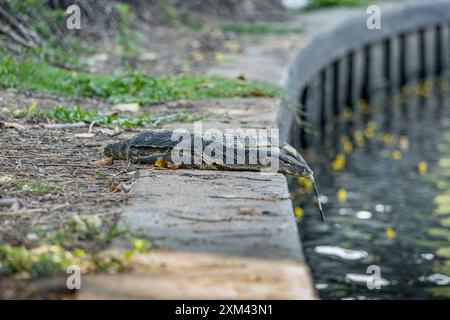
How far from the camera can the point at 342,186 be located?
389 inches

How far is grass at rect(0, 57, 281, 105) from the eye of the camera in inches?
303

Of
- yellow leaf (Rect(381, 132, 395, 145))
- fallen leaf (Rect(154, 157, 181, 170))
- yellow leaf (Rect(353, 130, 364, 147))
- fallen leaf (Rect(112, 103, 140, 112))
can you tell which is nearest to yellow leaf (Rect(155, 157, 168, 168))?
fallen leaf (Rect(154, 157, 181, 170))

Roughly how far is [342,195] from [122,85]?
277cm

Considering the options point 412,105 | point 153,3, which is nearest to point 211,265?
point 153,3

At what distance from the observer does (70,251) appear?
3562 millimetres

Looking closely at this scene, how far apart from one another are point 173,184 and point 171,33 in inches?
337

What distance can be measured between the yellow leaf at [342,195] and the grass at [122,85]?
1.66m

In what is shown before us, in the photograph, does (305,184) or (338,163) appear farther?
(338,163)

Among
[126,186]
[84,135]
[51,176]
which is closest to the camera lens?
[126,186]

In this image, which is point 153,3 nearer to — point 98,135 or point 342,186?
point 342,186

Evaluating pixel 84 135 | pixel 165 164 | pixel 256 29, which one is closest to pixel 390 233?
pixel 84 135

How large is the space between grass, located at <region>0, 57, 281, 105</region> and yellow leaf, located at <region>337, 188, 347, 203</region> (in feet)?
5.45

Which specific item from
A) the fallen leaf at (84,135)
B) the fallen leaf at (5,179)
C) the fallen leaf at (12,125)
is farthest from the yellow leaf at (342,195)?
the fallen leaf at (5,179)

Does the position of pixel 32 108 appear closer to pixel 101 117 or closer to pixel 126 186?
pixel 101 117
